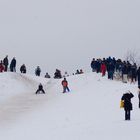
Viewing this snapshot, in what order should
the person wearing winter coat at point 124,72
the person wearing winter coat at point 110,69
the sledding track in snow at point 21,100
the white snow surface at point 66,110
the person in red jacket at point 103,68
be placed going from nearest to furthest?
1. the white snow surface at point 66,110
2. the sledding track in snow at point 21,100
3. the person wearing winter coat at point 110,69
4. the person wearing winter coat at point 124,72
5. the person in red jacket at point 103,68

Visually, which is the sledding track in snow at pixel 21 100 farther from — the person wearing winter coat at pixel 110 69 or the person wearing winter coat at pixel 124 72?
the person wearing winter coat at pixel 124 72

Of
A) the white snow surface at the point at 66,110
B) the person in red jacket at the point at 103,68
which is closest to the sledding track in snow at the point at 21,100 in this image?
the white snow surface at the point at 66,110

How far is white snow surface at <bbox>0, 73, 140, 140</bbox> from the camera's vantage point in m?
25.6

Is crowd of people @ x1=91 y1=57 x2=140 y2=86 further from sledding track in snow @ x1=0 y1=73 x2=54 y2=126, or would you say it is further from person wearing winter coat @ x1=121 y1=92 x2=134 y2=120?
person wearing winter coat @ x1=121 y1=92 x2=134 y2=120

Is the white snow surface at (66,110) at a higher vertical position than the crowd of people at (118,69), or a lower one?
lower

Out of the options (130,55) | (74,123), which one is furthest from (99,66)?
(130,55)

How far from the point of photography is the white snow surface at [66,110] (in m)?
25.6

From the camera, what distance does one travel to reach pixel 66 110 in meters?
36.0

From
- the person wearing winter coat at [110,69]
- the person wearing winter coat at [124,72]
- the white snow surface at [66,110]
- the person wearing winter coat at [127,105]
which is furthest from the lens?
the person wearing winter coat at [124,72]

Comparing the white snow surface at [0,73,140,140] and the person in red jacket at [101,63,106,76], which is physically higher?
the person in red jacket at [101,63,106,76]

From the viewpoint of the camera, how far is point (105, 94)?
42000 mm

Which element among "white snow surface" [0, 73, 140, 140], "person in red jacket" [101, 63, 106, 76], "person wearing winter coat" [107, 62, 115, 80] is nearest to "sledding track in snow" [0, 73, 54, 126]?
"white snow surface" [0, 73, 140, 140]

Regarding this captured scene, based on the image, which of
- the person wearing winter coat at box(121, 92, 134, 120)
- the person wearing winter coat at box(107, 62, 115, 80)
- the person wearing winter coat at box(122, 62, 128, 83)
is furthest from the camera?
the person wearing winter coat at box(122, 62, 128, 83)

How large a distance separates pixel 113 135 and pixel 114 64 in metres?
26.3
